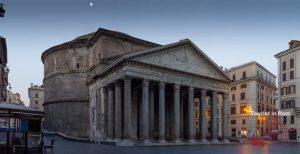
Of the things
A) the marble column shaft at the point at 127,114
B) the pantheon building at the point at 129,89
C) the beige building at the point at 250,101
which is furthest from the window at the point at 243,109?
the marble column shaft at the point at 127,114

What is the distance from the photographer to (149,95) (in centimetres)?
4216

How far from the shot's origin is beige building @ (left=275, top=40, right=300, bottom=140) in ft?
165

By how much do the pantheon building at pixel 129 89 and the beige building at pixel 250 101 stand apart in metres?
17.1

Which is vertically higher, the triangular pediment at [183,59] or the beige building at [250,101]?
the triangular pediment at [183,59]

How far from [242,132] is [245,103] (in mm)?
5228

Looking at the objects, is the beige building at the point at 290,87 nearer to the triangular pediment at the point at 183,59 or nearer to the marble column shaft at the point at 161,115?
the triangular pediment at the point at 183,59

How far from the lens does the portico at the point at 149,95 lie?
36688 mm

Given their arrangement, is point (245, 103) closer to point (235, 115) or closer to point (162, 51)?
point (235, 115)

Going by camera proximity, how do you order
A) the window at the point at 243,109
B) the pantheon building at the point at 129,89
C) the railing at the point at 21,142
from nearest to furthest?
the railing at the point at 21,142, the pantheon building at the point at 129,89, the window at the point at 243,109

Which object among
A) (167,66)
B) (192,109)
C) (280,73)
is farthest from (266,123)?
(167,66)

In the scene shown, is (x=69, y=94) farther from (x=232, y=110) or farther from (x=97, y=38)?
(x=232, y=110)

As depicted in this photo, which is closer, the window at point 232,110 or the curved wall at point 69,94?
the curved wall at point 69,94

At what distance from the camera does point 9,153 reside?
40.9 ft

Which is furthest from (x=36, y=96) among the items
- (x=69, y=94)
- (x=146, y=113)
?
(x=146, y=113)
